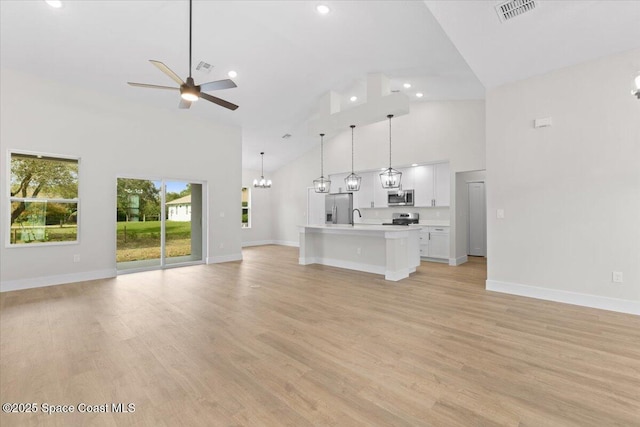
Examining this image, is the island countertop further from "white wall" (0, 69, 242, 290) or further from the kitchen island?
"white wall" (0, 69, 242, 290)

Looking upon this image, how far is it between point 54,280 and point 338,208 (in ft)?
22.6

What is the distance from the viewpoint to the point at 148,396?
6.33 ft

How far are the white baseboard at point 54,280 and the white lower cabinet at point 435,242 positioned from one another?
689cm

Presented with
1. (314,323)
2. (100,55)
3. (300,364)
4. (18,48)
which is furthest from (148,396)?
(18,48)

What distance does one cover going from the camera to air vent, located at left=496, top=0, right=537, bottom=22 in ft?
9.85

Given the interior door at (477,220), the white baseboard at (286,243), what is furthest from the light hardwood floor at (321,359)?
the white baseboard at (286,243)

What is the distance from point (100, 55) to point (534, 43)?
20.2 ft

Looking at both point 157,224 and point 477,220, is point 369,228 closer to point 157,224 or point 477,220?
point 477,220

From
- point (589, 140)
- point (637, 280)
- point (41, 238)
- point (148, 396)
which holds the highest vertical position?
point (589, 140)

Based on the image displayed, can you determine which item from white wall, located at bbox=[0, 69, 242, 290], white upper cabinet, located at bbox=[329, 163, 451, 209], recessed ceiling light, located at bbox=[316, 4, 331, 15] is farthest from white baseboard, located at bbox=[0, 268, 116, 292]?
white upper cabinet, located at bbox=[329, 163, 451, 209]

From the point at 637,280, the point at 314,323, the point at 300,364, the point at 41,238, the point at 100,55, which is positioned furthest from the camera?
the point at 41,238

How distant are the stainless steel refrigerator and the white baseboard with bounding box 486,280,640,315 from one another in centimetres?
498

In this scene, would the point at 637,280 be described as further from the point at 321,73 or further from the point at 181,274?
the point at 181,274

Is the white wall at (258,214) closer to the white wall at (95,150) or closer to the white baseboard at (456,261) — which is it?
the white wall at (95,150)
